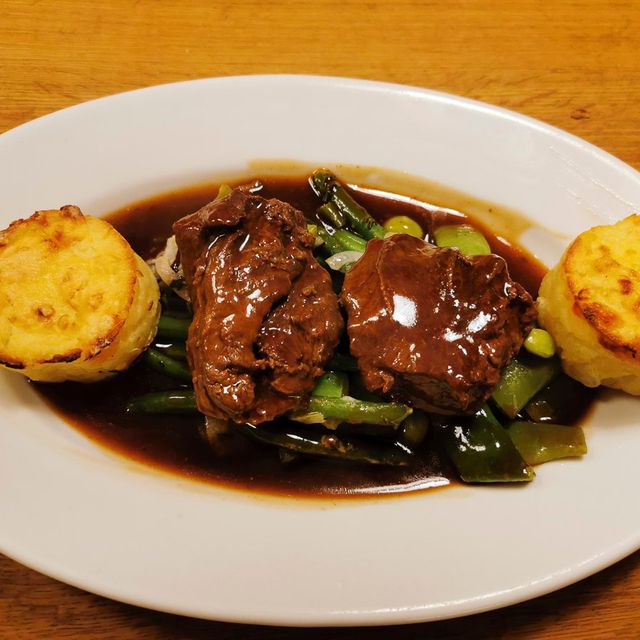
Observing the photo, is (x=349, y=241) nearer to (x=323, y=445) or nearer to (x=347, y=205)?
(x=347, y=205)

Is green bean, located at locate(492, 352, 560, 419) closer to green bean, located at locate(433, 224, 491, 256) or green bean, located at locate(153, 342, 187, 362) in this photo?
green bean, located at locate(433, 224, 491, 256)

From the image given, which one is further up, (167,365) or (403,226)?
(403,226)

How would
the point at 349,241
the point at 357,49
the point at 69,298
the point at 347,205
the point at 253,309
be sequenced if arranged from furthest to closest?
the point at 357,49 → the point at 347,205 → the point at 349,241 → the point at 69,298 → the point at 253,309

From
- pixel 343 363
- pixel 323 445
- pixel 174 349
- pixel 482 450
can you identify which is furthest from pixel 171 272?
pixel 482 450

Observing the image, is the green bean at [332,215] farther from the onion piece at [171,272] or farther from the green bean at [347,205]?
the onion piece at [171,272]

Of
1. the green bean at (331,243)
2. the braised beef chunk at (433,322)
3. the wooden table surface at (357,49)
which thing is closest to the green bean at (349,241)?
the green bean at (331,243)

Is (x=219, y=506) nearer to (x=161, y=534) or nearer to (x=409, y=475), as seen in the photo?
(x=161, y=534)

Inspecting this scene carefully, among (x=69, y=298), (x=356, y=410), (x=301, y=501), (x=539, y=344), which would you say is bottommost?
(x=301, y=501)

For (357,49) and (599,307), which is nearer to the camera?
(599,307)
